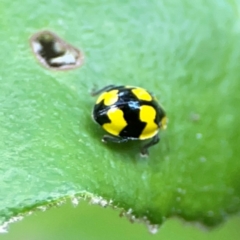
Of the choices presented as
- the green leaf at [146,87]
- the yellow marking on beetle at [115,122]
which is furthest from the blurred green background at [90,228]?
the yellow marking on beetle at [115,122]

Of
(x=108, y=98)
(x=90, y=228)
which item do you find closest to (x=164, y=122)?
(x=108, y=98)

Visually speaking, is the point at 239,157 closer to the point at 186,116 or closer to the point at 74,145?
the point at 186,116

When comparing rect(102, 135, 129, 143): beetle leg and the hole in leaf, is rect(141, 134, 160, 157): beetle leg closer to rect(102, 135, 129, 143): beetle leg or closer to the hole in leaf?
rect(102, 135, 129, 143): beetle leg

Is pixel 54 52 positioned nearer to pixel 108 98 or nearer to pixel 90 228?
pixel 108 98

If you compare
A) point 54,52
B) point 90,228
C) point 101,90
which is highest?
point 54,52

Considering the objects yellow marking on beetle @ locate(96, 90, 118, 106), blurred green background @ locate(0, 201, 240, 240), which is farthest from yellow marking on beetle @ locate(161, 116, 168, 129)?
blurred green background @ locate(0, 201, 240, 240)

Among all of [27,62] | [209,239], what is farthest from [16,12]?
[209,239]

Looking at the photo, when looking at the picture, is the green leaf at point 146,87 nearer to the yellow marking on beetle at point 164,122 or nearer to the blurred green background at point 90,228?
the yellow marking on beetle at point 164,122
